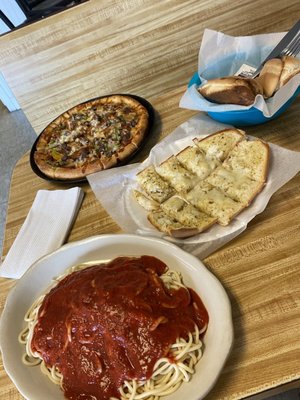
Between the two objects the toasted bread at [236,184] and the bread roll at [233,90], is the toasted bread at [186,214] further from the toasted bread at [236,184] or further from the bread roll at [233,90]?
the bread roll at [233,90]

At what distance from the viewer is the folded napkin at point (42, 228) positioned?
3.79ft

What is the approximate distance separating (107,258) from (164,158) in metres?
0.40

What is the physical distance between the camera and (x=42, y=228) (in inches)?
48.4

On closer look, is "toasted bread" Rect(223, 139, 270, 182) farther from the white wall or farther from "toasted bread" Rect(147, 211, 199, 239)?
the white wall

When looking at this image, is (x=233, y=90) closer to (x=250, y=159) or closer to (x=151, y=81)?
(x=250, y=159)

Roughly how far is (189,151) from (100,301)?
1.83 ft

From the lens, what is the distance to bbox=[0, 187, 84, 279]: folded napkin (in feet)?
3.79

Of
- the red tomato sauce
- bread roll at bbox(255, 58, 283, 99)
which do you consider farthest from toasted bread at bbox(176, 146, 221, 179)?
the red tomato sauce

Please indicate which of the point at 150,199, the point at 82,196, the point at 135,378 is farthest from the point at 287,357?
the point at 82,196

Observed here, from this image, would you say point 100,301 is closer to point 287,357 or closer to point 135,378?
point 135,378

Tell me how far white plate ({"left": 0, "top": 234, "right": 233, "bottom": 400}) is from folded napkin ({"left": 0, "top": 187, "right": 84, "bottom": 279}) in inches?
5.6

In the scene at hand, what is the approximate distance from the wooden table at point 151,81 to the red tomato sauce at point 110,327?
5.0 inches

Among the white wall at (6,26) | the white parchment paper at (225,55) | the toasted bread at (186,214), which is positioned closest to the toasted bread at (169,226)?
the toasted bread at (186,214)

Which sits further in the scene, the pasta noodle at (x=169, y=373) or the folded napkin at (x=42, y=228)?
the folded napkin at (x=42, y=228)
